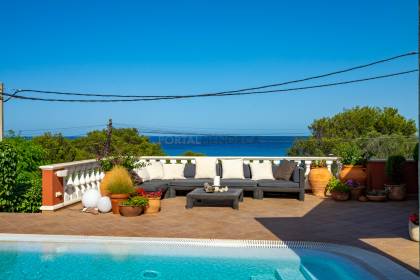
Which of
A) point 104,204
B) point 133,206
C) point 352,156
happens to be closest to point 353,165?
point 352,156

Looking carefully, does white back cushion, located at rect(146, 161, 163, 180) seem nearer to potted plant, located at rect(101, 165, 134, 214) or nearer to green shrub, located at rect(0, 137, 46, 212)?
potted plant, located at rect(101, 165, 134, 214)

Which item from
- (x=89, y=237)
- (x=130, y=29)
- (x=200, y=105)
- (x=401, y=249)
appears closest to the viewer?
(x=401, y=249)

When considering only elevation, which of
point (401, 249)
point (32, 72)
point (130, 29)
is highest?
point (130, 29)

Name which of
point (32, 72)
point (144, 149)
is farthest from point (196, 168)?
point (144, 149)

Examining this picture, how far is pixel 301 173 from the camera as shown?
9125 millimetres

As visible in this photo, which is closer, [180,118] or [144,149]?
[144,149]

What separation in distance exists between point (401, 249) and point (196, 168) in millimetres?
5616

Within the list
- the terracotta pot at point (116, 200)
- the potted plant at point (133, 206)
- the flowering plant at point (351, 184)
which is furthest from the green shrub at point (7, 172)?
the flowering plant at point (351, 184)

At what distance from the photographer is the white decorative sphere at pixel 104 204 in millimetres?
7820

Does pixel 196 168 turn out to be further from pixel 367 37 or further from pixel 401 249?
pixel 367 37

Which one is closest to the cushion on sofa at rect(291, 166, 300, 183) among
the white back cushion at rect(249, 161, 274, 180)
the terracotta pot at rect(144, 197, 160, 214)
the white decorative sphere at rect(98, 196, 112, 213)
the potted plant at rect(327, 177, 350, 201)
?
the white back cushion at rect(249, 161, 274, 180)

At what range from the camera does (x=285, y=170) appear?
31.5ft

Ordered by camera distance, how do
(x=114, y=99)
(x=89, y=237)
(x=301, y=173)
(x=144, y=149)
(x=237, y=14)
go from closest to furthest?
(x=89, y=237) → (x=301, y=173) → (x=114, y=99) → (x=237, y=14) → (x=144, y=149)

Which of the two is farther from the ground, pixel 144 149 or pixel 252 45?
pixel 252 45
